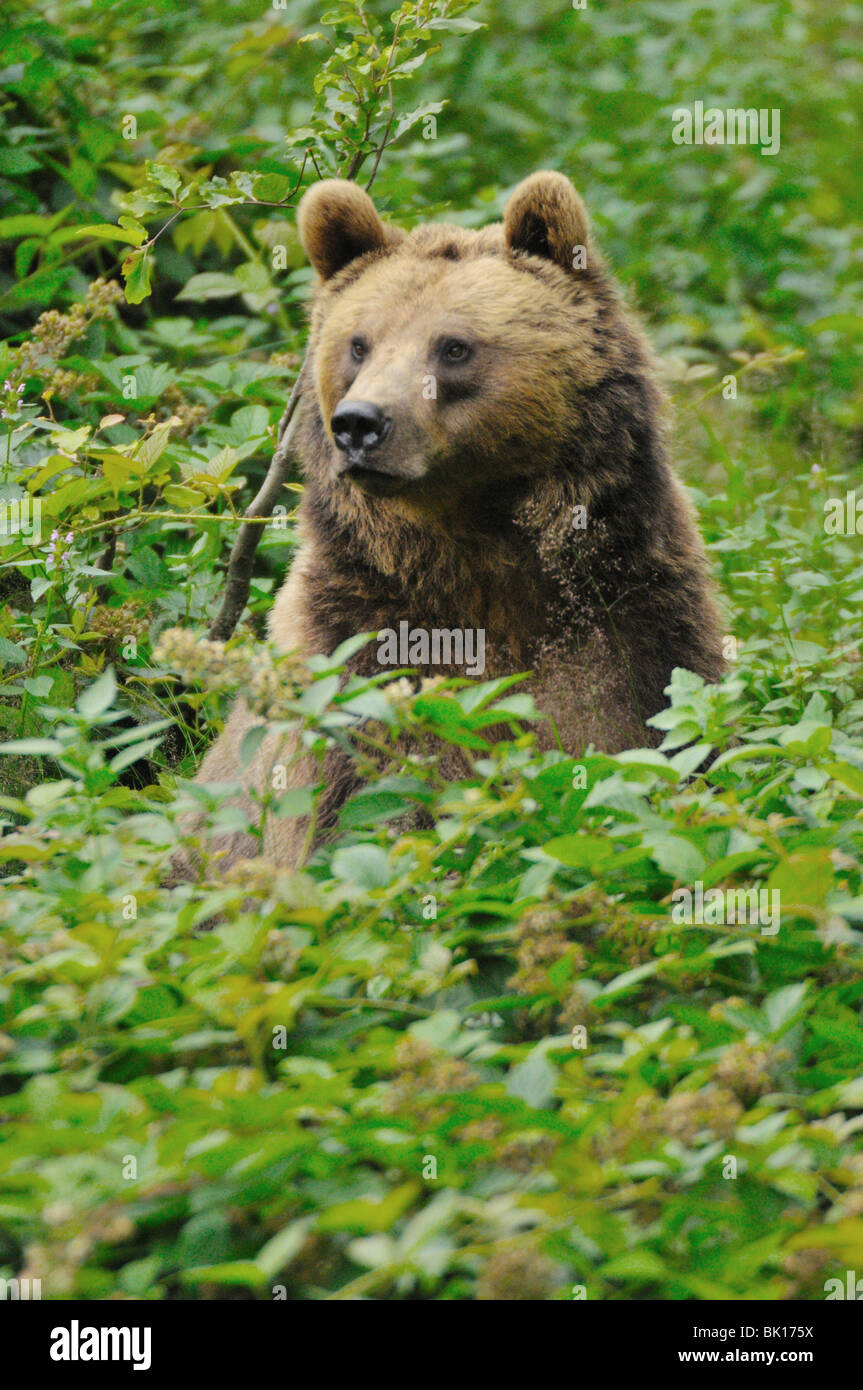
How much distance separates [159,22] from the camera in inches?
346

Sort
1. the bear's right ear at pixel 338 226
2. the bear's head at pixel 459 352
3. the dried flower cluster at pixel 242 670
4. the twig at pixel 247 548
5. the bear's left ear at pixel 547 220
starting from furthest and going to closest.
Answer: the twig at pixel 247 548, the bear's right ear at pixel 338 226, the bear's left ear at pixel 547 220, the bear's head at pixel 459 352, the dried flower cluster at pixel 242 670

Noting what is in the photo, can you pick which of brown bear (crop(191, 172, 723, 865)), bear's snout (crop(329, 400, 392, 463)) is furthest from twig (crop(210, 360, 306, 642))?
bear's snout (crop(329, 400, 392, 463))

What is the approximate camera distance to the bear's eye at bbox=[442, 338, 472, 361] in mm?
4547

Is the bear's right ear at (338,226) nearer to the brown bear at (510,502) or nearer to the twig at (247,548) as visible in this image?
the brown bear at (510,502)

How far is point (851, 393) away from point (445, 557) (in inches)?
195

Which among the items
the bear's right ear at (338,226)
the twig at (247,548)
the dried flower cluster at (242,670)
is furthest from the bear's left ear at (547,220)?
the dried flower cluster at (242,670)

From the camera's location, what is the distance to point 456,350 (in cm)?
456

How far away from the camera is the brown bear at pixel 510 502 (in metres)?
4.44

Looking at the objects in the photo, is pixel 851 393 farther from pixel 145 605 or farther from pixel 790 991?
pixel 790 991

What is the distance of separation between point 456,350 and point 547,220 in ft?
1.88

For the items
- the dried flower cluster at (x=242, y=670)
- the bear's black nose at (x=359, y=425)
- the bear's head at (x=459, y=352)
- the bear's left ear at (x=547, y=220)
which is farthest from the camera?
the bear's left ear at (x=547, y=220)

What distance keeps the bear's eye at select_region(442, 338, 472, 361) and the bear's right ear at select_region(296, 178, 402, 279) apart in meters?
0.62

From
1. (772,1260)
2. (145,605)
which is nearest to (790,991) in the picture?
(772,1260)

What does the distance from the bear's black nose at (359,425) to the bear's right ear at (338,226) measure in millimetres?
929
